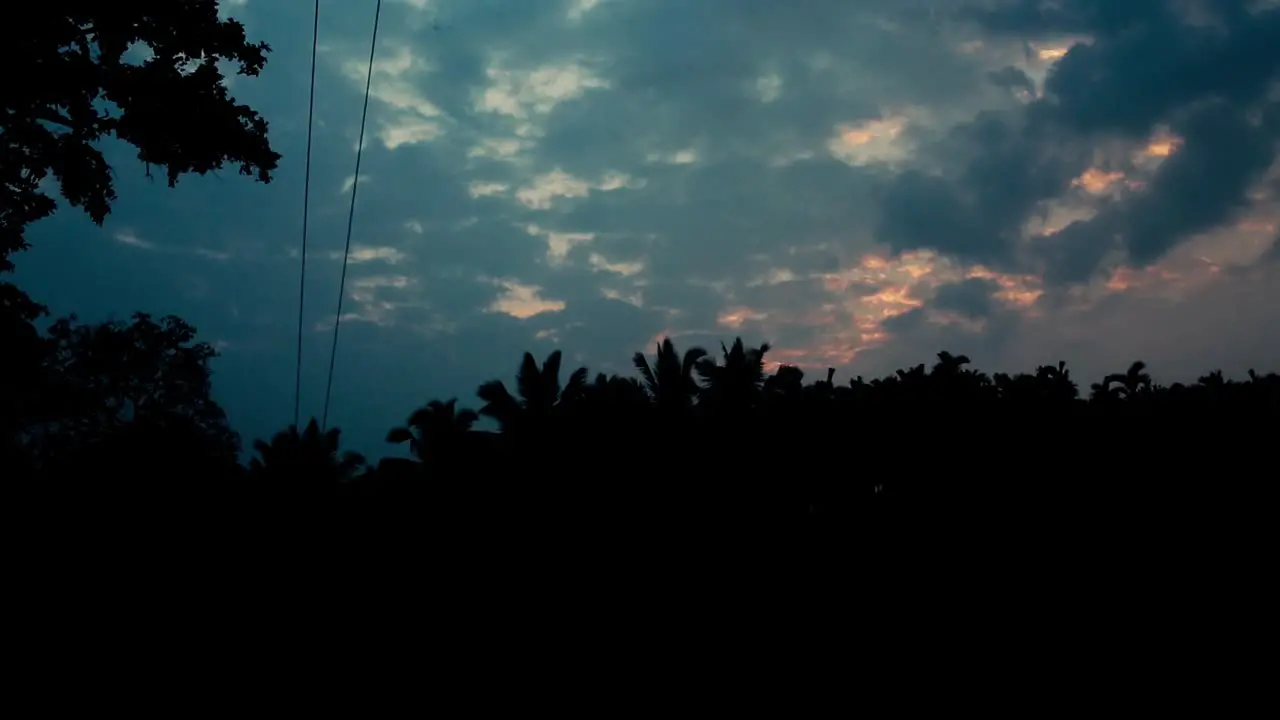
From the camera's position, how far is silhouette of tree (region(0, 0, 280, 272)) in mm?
14789

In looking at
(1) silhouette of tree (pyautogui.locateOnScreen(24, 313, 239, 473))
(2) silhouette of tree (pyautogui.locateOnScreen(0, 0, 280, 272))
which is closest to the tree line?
(2) silhouette of tree (pyautogui.locateOnScreen(0, 0, 280, 272))

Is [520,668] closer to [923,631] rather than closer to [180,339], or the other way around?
[923,631]

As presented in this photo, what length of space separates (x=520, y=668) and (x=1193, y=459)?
12.7 m

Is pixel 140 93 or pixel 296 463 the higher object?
pixel 140 93

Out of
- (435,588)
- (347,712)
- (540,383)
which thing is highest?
(540,383)

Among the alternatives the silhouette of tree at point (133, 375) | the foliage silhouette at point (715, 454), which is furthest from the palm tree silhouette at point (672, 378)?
the silhouette of tree at point (133, 375)

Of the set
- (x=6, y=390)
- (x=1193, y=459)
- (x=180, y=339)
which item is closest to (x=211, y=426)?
(x=180, y=339)

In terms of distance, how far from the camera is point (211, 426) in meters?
48.3

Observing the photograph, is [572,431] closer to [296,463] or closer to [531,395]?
[531,395]

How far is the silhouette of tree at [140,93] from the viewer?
14789 millimetres

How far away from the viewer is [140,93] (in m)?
15.8

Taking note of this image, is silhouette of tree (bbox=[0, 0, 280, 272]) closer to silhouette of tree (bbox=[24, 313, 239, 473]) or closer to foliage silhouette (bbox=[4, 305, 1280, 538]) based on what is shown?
foliage silhouette (bbox=[4, 305, 1280, 538])

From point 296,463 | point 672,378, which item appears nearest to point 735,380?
point 672,378

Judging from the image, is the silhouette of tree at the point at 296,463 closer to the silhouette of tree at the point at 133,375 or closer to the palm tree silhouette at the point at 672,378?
the palm tree silhouette at the point at 672,378
